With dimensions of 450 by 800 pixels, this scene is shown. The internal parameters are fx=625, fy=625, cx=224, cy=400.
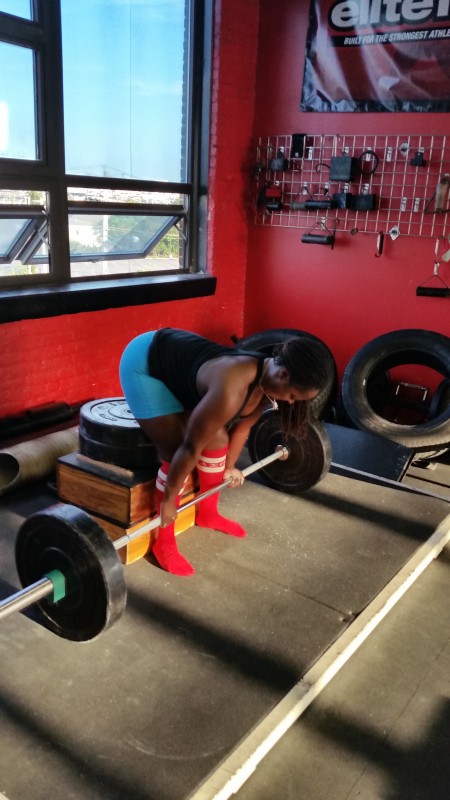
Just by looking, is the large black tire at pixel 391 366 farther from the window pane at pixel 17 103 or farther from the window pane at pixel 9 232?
the window pane at pixel 17 103

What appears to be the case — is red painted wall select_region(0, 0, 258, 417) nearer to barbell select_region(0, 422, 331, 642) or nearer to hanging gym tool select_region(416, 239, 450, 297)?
hanging gym tool select_region(416, 239, 450, 297)

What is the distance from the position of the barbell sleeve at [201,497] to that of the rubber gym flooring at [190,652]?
0.26m

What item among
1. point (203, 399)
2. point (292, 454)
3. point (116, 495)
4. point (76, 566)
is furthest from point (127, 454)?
point (76, 566)

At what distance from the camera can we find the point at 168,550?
7.78 feet

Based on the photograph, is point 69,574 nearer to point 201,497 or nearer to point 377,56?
point 201,497

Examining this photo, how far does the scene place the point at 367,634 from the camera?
2.09 meters

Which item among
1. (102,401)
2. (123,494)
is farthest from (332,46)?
(123,494)

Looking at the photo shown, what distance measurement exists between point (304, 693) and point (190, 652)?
1.23ft

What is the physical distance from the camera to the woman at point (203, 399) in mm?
1963

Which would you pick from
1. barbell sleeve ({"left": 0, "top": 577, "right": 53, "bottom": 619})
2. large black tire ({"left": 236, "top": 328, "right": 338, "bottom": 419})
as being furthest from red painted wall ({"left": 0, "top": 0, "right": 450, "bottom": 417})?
barbell sleeve ({"left": 0, "top": 577, "right": 53, "bottom": 619})

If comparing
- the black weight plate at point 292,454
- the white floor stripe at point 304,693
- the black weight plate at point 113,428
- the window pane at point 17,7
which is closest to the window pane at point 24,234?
the window pane at point 17,7

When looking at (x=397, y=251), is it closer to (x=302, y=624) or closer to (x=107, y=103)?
(x=107, y=103)

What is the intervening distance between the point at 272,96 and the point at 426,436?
2559 millimetres

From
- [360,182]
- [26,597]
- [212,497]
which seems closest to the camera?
[26,597]
